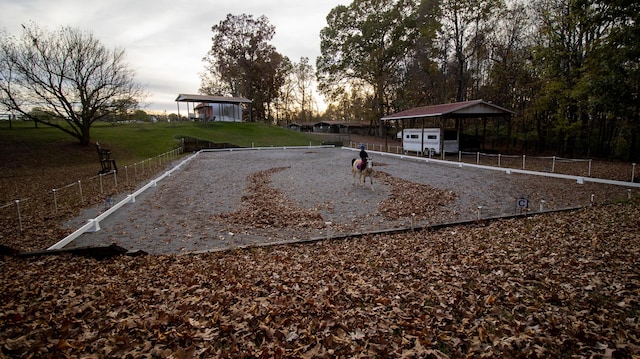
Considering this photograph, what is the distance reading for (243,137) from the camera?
43.8 m

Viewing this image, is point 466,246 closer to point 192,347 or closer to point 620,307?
point 620,307

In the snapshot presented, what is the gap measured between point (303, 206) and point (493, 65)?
31.9m

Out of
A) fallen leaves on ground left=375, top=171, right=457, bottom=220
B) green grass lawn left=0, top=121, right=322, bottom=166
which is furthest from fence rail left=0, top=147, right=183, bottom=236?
green grass lawn left=0, top=121, right=322, bottom=166

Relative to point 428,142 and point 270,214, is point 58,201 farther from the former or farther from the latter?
point 428,142

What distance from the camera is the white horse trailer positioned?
2741 cm

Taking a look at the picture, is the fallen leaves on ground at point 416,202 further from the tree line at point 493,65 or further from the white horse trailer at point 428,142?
the white horse trailer at point 428,142

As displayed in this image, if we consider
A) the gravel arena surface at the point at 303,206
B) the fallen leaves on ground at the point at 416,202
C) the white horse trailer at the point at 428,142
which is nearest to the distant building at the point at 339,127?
→ the white horse trailer at the point at 428,142

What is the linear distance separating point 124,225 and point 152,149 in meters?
26.9

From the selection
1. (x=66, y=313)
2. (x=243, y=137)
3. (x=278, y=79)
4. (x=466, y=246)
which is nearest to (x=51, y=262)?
(x=66, y=313)

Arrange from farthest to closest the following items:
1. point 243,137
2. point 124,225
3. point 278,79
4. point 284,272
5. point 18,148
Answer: point 278,79, point 243,137, point 18,148, point 124,225, point 284,272

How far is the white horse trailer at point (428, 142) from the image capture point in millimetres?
27406

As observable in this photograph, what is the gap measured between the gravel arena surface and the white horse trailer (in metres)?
10.2

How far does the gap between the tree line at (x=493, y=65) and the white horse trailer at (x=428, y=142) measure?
769 centimetres

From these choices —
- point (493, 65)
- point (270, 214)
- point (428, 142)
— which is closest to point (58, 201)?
point (270, 214)
